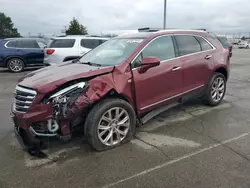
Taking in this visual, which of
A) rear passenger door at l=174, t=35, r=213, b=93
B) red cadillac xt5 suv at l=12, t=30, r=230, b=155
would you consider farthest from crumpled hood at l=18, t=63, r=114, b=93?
Result: rear passenger door at l=174, t=35, r=213, b=93

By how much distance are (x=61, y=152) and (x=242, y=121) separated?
11.1ft

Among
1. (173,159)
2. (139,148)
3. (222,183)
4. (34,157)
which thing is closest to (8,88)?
(34,157)

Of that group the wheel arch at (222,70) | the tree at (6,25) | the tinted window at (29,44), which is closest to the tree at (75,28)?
the tinted window at (29,44)

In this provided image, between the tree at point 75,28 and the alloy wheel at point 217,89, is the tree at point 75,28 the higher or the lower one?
the higher one

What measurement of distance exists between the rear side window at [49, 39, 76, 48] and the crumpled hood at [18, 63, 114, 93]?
6.95 meters

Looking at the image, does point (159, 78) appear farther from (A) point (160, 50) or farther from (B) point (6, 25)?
(B) point (6, 25)

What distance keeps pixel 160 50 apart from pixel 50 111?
2.22m

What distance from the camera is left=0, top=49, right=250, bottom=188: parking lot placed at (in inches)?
115

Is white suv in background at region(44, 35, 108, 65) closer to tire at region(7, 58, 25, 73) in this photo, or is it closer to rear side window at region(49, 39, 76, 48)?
rear side window at region(49, 39, 76, 48)

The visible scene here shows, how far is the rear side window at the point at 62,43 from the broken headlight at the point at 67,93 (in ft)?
25.2

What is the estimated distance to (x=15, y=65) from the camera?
12273 millimetres

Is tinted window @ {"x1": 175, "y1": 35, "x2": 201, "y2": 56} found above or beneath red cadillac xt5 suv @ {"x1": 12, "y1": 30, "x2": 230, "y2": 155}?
above

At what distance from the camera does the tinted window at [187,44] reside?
4754 mm

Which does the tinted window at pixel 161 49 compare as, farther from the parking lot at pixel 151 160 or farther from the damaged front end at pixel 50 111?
the damaged front end at pixel 50 111
